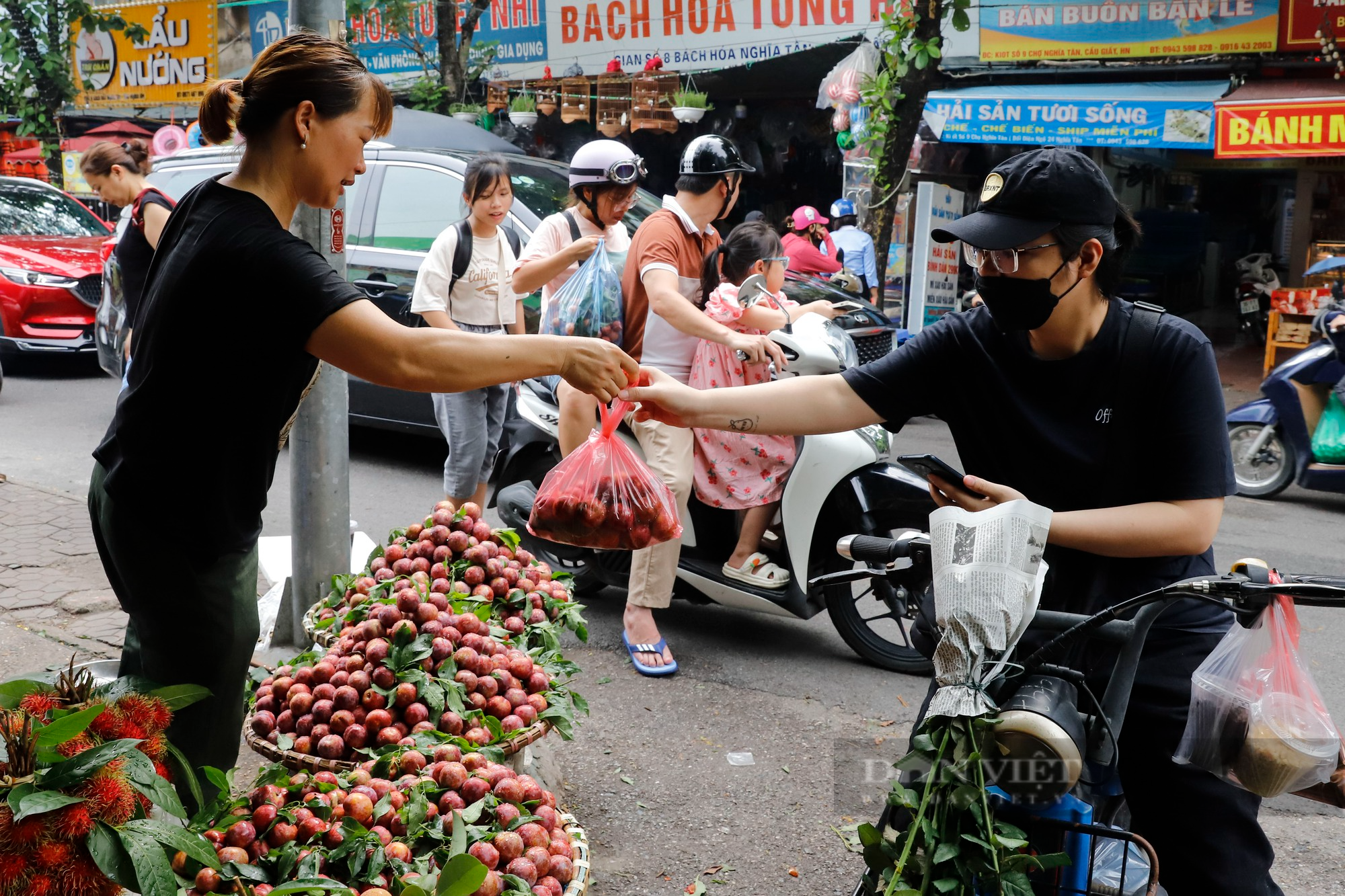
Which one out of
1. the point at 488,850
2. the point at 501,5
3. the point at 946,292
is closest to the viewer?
the point at 488,850

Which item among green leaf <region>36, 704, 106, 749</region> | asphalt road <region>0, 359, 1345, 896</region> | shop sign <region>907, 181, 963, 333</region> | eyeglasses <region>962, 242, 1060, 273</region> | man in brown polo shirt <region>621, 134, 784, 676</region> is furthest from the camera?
shop sign <region>907, 181, 963, 333</region>

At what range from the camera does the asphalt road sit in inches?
134

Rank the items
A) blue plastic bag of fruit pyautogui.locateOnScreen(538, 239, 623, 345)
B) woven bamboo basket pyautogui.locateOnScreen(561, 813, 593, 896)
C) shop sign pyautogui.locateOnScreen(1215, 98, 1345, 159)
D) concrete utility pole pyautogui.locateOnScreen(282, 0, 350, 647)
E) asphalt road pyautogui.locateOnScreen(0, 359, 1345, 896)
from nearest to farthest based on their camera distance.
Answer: woven bamboo basket pyautogui.locateOnScreen(561, 813, 593, 896) < asphalt road pyautogui.locateOnScreen(0, 359, 1345, 896) < concrete utility pole pyautogui.locateOnScreen(282, 0, 350, 647) < blue plastic bag of fruit pyautogui.locateOnScreen(538, 239, 623, 345) < shop sign pyautogui.locateOnScreen(1215, 98, 1345, 159)

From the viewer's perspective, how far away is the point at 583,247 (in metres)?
5.35

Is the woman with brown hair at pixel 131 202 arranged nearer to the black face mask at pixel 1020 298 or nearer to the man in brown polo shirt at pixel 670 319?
the man in brown polo shirt at pixel 670 319

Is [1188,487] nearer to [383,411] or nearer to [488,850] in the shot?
[488,850]

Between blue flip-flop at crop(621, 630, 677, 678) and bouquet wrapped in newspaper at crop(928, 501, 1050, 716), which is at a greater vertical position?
bouquet wrapped in newspaper at crop(928, 501, 1050, 716)

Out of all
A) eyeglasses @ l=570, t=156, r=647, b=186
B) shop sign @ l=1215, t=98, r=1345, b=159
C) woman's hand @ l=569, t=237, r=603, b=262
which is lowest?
woman's hand @ l=569, t=237, r=603, b=262

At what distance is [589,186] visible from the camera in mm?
5438

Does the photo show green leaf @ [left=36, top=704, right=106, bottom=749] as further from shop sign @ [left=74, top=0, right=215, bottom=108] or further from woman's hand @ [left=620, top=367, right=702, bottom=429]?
shop sign @ [left=74, top=0, right=215, bottom=108]

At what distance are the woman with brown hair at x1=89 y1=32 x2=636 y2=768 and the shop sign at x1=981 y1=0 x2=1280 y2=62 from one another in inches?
405

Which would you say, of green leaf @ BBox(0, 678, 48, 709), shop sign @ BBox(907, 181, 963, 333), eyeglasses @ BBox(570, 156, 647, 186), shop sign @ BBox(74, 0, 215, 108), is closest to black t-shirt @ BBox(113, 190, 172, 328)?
eyeglasses @ BBox(570, 156, 647, 186)

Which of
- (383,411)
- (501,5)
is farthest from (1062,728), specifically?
(501,5)

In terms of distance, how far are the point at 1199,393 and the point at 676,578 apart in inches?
122
